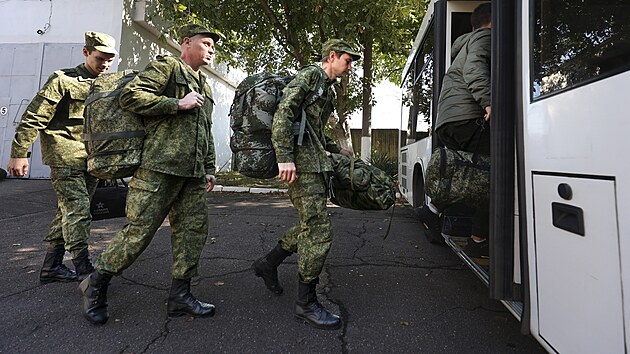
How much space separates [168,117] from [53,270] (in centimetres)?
177

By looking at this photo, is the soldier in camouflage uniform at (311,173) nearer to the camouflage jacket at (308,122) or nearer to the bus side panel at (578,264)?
the camouflage jacket at (308,122)

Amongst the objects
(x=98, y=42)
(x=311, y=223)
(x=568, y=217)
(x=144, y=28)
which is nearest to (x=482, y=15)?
(x=568, y=217)

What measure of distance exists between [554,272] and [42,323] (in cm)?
284

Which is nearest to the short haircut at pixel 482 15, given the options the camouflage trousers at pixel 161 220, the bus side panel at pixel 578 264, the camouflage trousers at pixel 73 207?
the bus side panel at pixel 578 264

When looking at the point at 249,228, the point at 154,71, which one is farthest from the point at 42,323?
the point at 249,228

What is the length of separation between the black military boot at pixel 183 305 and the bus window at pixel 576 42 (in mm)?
2244

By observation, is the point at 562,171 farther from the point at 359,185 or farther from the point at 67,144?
the point at 67,144

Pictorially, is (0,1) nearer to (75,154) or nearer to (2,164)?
(2,164)

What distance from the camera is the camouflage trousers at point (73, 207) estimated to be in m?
2.62

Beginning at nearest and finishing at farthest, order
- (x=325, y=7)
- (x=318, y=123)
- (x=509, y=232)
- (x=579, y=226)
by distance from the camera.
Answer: (x=579, y=226), (x=509, y=232), (x=318, y=123), (x=325, y=7)

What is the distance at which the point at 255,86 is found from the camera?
228cm

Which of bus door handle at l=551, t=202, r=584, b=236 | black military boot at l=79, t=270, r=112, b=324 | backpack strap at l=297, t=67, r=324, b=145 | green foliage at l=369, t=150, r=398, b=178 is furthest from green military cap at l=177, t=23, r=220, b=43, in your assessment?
green foliage at l=369, t=150, r=398, b=178

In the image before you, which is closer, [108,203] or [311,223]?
[311,223]

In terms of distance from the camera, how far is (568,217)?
1.33 metres
